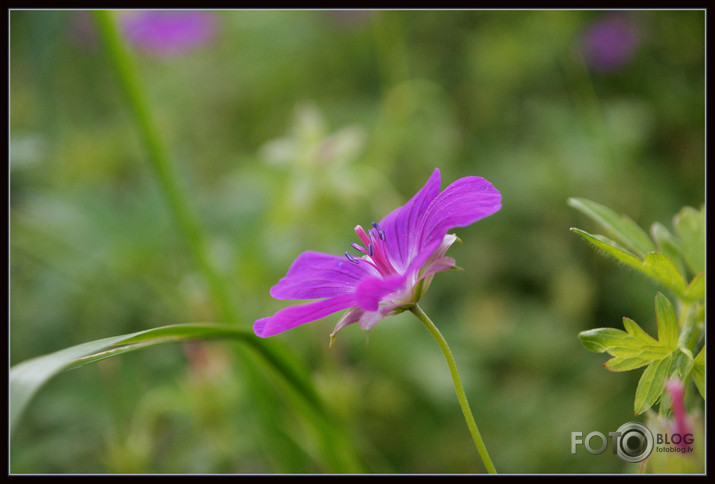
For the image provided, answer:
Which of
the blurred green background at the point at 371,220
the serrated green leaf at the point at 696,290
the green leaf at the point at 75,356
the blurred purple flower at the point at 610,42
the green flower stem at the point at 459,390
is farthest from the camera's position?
the blurred purple flower at the point at 610,42

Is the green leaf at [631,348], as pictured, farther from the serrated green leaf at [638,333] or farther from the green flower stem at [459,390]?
the green flower stem at [459,390]

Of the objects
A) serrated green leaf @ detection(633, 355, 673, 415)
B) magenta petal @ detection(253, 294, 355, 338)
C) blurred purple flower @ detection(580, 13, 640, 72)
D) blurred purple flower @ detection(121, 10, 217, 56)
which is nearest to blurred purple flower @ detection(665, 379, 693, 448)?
serrated green leaf @ detection(633, 355, 673, 415)

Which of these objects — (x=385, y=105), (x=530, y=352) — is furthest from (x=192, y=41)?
(x=530, y=352)

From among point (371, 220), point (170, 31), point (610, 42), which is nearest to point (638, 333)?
point (371, 220)

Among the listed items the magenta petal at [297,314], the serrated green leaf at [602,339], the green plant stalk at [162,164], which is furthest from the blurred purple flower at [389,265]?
the green plant stalk at [162,164]

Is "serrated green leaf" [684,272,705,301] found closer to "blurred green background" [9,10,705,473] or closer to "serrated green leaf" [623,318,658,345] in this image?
"serrated green leaf" [623,318,658,345]

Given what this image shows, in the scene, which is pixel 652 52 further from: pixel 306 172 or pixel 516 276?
pixel 306 172
